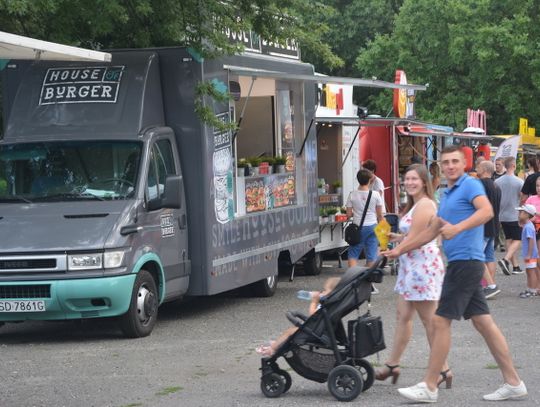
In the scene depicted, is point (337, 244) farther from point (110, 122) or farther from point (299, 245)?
point (110, 122)

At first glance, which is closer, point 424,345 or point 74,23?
point 424,345

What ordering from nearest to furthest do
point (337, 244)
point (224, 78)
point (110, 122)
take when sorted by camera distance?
point (110, 122), point (224, 78), point (337, 244)

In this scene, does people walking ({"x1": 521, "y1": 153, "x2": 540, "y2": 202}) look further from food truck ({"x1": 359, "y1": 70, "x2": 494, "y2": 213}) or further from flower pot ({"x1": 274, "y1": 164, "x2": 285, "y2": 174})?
flower pot ({"x1": 274, "y1": 164, "x2": 285, "y2": 174})

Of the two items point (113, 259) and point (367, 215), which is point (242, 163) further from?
point (113, 259)

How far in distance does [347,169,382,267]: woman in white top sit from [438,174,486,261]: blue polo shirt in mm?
7352

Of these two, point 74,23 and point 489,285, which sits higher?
point 74,23

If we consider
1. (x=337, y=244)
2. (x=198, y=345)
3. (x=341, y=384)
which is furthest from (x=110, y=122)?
(x=337, y=244)

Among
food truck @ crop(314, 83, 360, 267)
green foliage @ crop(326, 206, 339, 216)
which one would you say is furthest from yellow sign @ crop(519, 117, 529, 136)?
green foliage @ crop(326, 206, 339, 216)

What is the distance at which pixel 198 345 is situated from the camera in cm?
1148

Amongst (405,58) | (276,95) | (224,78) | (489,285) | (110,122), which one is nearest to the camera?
(110,122)

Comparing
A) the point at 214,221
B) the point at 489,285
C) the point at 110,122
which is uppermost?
the point at 110,122

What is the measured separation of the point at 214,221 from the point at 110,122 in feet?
5.62

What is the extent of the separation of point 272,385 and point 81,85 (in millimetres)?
5360

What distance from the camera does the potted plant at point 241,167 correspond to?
14534 millimetres
